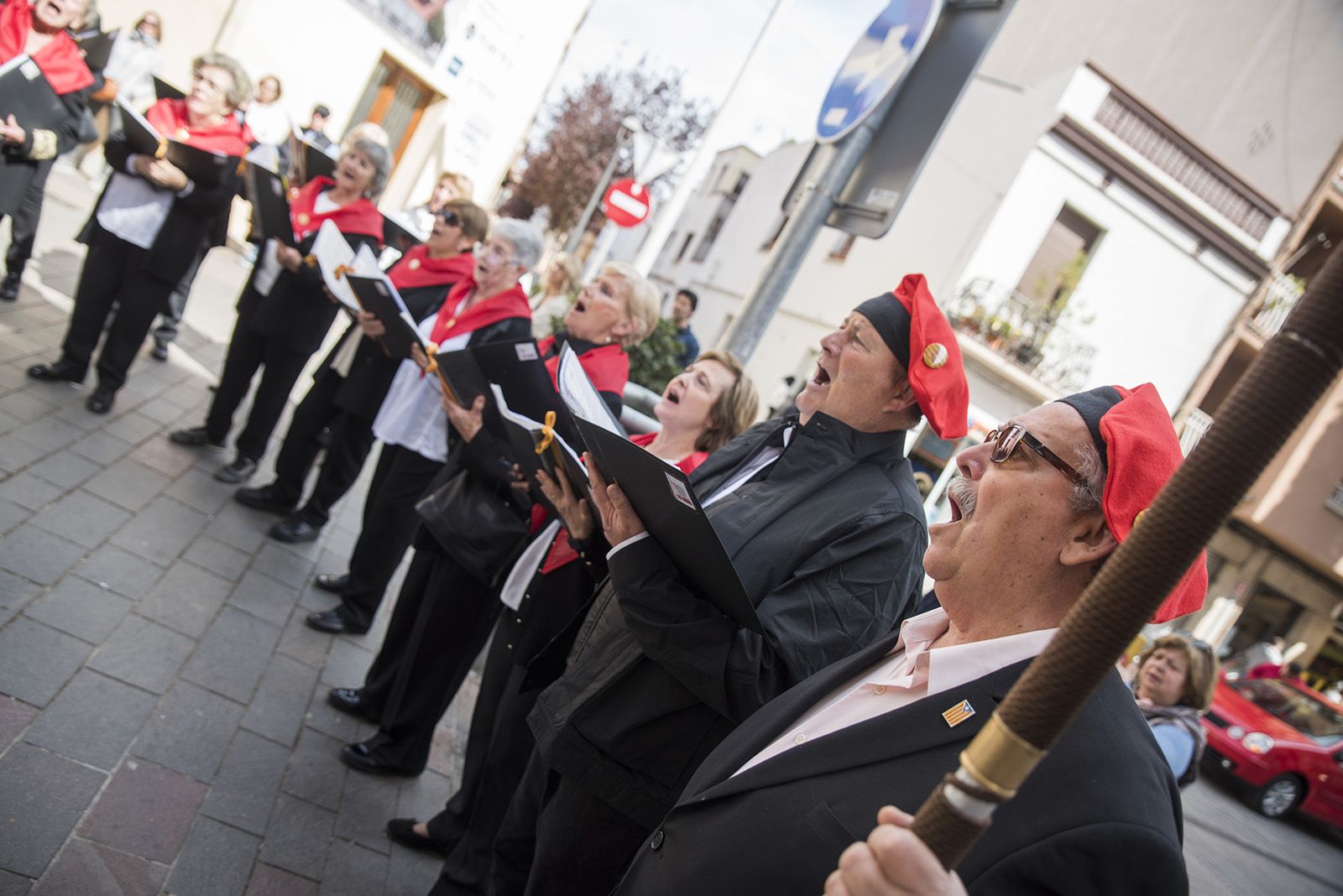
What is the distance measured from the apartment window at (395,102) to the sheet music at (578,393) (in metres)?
16.8

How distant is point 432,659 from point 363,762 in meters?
0.49

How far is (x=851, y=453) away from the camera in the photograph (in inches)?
99.0

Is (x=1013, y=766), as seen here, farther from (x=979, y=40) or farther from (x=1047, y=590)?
(x=979, y=40)

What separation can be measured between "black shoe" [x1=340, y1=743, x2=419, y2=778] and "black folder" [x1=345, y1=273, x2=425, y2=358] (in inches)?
66.7

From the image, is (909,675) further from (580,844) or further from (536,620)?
(536,620)

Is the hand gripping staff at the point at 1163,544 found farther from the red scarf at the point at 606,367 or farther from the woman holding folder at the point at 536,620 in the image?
the red scarf at the point at 606,367

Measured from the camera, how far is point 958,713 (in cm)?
141

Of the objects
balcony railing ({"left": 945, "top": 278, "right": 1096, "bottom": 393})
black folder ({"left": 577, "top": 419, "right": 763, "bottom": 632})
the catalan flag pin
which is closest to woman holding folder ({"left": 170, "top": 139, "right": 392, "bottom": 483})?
black folder ({"left": 577, "top": 419, "right": 763, "bottom": 632})

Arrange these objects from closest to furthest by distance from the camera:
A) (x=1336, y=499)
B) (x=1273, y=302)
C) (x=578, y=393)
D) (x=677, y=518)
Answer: (x=677, y=518)
(x=578, y=393)
(x=1273, y=302)
(x=1336, y=499)

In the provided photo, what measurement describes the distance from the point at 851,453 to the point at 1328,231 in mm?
25417

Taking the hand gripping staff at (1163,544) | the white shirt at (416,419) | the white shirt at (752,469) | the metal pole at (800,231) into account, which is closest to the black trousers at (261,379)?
the white shirt at (416,419)

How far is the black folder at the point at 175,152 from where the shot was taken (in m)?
5.23

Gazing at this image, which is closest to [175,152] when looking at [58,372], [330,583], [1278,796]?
[58,372]

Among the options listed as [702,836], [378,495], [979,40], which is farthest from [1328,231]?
[702,836]
